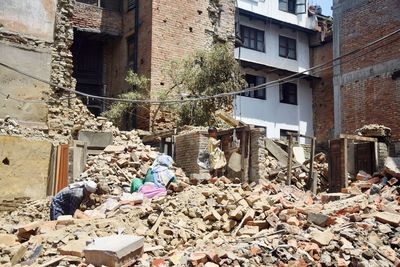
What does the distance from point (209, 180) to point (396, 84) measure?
8.18 metres

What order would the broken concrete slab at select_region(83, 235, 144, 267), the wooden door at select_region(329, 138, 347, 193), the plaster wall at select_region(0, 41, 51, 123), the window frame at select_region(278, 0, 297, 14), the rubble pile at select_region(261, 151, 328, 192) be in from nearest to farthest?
the broken concrete slab at select_region(83, 235, 144, 267) → the wooden door at select_region(329, 138, 347, 193) → the rubble pile at select_region(261, 151, 328, 192) → the plaster wall at select_region(0, 41, 51, 123) → the window frame at select_region(278, 0, 297, 14)

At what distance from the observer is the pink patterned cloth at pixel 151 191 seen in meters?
9.85

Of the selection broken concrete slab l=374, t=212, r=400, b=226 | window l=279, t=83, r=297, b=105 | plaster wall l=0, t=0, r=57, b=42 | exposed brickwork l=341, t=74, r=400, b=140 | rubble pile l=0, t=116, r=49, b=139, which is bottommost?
broken concrete slab l=374, t=212, r=400, b=226

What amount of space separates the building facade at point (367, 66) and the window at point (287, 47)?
7.06 meters

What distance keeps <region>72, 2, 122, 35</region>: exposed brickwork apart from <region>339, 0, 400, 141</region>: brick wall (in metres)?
8.74

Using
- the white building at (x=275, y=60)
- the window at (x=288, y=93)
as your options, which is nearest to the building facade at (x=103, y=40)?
the white building at (x=275, y=60)

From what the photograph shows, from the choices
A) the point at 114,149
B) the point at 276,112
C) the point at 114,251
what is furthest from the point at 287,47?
the point at 114,251

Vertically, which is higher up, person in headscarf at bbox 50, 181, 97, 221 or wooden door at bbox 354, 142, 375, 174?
wooden door at bbox 354, 142, 375, 174

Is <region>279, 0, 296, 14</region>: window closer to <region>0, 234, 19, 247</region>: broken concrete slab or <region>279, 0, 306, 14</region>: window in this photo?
<region>279, 0, 306, 14</region>: window

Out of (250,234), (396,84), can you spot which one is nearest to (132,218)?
(250,234)

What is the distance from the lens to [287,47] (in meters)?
25.3

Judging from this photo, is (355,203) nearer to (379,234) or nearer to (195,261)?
(379,234)

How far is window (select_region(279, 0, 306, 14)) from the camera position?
25036mm

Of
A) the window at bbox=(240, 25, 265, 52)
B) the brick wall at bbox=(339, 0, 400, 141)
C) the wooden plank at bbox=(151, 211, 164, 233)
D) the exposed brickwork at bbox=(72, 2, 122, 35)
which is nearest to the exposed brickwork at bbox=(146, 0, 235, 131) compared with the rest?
the exposed brickwork at bbox=(72, 2, 122, 35)
